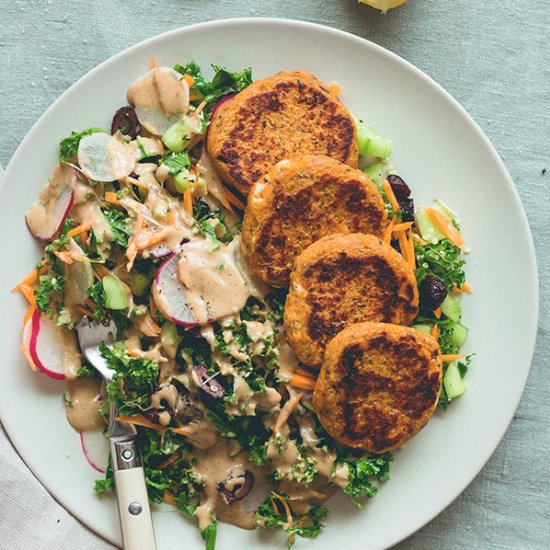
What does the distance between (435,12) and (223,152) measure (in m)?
1.68

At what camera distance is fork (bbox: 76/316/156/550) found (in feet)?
11.9

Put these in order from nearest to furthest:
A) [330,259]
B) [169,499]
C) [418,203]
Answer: [330,259], [169,499], [418,203]

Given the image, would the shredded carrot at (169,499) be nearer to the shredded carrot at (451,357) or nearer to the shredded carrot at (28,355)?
the shredded carrot at (28,355)

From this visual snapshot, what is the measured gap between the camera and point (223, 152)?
358 centimetres

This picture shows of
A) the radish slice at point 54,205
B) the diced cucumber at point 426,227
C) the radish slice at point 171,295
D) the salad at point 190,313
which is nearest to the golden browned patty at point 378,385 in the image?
the salad at point 190,313

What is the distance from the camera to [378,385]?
3510mm

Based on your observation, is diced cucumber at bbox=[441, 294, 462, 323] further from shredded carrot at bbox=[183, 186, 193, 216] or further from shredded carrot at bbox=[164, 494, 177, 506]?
shredded carrot at bbox=[164, 494, 177, 506]

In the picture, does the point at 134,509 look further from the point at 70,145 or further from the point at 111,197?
the point at 70,145

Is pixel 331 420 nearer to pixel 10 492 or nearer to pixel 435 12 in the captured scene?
pixel 10 492

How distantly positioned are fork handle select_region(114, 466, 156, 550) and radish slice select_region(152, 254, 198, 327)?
85cm

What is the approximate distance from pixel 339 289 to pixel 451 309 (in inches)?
30.4

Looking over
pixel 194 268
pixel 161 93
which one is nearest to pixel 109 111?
pixel 161 93

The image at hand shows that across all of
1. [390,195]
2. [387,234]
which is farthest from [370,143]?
[387,234]

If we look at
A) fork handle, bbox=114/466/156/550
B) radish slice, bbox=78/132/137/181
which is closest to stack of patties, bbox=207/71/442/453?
radish slice, bbox=78/132/137/181
